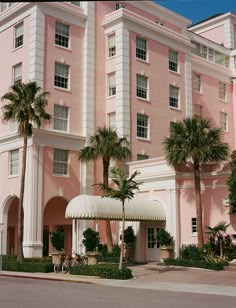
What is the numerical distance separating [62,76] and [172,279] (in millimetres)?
20524

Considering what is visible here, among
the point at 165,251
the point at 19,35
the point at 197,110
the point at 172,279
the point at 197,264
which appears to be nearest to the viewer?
the point at 172,279

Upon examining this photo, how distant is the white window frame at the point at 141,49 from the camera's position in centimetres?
4247

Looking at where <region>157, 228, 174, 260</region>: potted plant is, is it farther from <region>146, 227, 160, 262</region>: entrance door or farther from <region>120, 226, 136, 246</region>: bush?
<region>120, 226, 136, 246</region>: bush

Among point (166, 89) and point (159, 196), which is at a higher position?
point (166, 89)

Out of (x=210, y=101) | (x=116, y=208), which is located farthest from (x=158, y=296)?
(x=210, y=101)

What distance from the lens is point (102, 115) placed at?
4103 cm

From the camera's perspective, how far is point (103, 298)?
16500 mm

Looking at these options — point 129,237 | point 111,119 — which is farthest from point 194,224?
point 111,119

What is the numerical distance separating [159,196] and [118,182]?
8.93 metres

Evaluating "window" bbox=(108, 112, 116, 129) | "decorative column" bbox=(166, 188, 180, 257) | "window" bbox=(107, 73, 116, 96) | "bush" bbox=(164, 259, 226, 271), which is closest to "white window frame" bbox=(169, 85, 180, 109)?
"window" bbox=(107, 73, 116, 96)

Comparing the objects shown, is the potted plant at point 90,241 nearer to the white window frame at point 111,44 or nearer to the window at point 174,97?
the window at point 174,97

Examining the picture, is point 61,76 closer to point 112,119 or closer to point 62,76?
point 62,76

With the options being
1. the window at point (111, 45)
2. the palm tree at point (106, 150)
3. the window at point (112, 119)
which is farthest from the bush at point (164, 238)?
the window at point (111, 45)

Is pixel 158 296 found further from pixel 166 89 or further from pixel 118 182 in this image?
pixel 166 89
